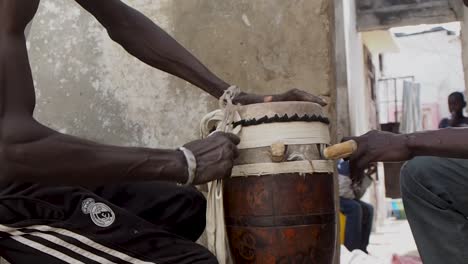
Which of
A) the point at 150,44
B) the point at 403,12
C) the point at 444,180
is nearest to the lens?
the point at 444,180

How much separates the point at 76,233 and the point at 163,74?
129 cm

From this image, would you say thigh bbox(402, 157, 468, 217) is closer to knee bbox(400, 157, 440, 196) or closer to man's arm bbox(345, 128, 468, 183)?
knee bbox(400, 157, 440, 196)

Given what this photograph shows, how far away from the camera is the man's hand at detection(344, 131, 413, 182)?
67.4 inches

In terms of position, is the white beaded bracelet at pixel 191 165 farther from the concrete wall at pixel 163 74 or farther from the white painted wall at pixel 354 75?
the white painted wall at pixel 354 75

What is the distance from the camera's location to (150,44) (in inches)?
84.7

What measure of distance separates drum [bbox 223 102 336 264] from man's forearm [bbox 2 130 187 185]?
23 centimetres

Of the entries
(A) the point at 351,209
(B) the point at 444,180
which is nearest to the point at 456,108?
(A) the point at 351,209

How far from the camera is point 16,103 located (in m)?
1.41

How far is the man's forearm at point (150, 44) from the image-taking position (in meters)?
2.12

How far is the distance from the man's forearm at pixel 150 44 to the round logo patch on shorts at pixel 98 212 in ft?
2.14

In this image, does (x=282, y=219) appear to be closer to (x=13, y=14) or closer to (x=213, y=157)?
(x=213, y=157)

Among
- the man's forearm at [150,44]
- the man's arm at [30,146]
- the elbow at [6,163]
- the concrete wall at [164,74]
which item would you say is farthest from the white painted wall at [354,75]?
the elbow at [6,163]

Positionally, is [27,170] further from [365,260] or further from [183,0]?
[365,260]

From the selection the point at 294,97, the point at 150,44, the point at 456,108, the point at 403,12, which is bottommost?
the point at 294,97
